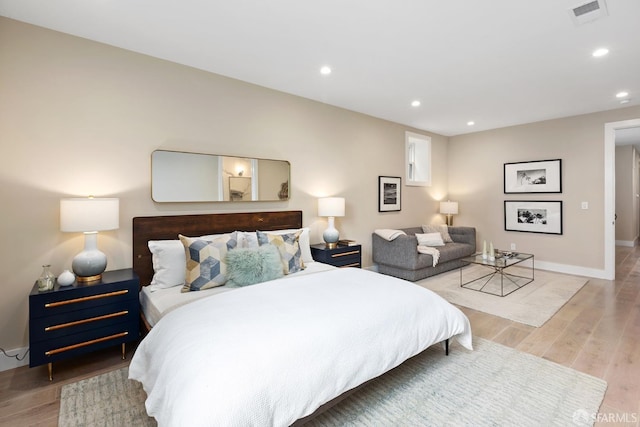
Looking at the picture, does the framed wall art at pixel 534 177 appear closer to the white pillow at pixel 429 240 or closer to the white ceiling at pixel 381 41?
the white ceiling at pixel 381 41

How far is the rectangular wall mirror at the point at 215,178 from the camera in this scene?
9.72 feet

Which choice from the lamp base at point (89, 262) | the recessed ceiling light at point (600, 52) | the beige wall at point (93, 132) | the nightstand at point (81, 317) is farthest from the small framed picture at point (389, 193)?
the lamp base at point (89, 262)

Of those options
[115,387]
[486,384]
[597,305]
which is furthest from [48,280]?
[597,305]

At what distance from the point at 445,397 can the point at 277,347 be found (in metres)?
1.25

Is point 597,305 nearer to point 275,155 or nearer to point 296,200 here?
point 296,200

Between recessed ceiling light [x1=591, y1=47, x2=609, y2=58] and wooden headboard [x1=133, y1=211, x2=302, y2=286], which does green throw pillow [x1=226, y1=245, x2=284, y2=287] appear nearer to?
wooden headboard [x1=133, y1=211, x2=302, y2=286]

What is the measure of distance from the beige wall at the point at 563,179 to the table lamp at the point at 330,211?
3.69 m

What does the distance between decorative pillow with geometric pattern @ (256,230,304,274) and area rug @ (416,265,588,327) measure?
2094 millimetres

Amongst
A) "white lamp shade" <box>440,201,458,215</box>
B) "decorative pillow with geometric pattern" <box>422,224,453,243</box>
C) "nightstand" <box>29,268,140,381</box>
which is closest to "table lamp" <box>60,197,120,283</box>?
"nightstand" <box>29,268,140,381</box>

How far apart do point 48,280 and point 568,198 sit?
6.96m

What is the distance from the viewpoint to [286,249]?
301cm

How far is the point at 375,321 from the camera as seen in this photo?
5.98 ft

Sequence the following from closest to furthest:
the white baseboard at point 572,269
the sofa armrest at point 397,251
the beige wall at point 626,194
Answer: the sofa armrest at point 397,251, the white baseboard at point 572,269, the beige wall at point 626,194

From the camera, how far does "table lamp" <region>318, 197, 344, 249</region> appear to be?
4.02 m
